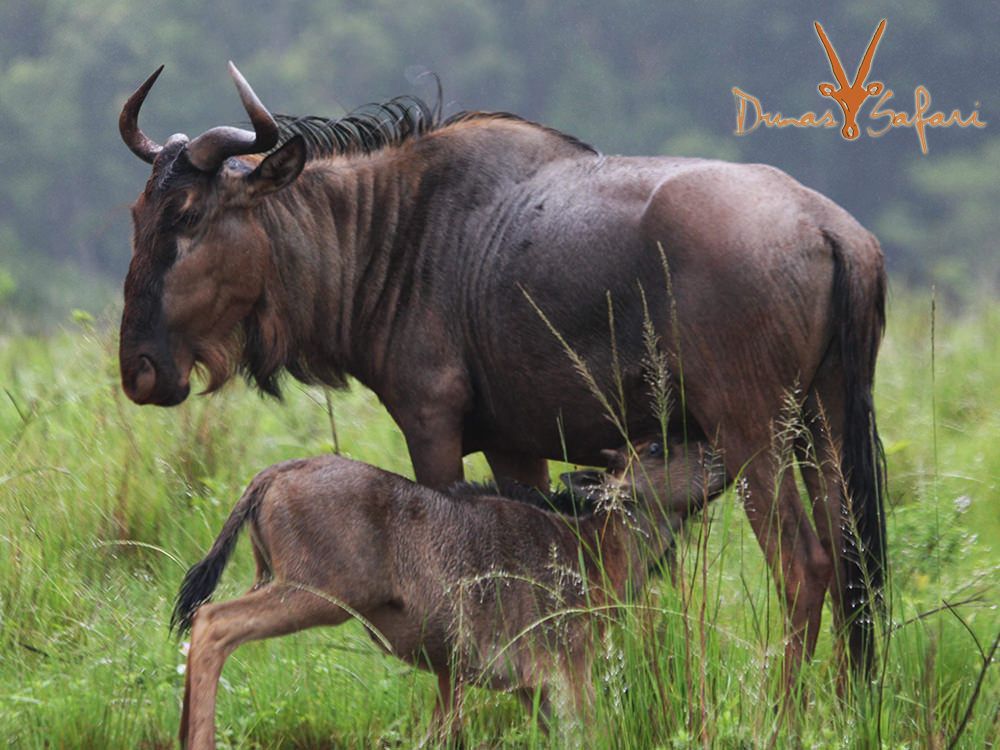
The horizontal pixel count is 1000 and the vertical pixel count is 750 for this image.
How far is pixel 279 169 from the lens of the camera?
5297mm

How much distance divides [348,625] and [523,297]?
4.59 ft

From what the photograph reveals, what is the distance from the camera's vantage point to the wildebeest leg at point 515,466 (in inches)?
229

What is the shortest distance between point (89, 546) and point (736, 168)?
119 inches

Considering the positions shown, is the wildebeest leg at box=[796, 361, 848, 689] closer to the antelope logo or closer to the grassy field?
the grassy field

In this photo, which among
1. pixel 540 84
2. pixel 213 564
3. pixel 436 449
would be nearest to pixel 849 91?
pixel 436 449

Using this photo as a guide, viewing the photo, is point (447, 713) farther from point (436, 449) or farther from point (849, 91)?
point (849, 91)

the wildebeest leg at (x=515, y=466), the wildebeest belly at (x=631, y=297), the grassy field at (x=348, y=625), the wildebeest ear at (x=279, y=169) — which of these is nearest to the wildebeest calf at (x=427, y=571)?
the grassy field at (x=348, y=625)

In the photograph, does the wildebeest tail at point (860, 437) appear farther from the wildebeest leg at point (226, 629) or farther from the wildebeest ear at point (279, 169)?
the wildebeest ear at point (279, 169)

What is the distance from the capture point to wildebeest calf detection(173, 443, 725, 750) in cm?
448

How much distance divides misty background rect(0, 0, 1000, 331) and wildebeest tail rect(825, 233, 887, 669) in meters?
29.6

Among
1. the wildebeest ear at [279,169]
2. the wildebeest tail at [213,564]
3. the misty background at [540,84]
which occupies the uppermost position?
the wildebeest ear at [279,169]

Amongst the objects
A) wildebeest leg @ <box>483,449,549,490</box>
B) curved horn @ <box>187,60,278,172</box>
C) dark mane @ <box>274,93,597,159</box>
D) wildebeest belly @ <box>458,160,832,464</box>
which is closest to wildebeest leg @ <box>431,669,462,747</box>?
wildebeest belly @ <box>458,160,832,464</box>

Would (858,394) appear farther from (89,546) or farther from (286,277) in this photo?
(89,546)

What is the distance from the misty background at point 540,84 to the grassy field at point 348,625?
88.1 ft
